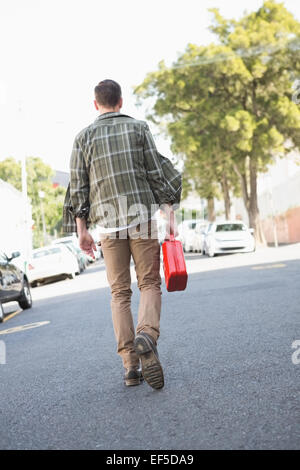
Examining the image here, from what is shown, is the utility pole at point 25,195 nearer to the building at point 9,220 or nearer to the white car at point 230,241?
the white car at point 230,241

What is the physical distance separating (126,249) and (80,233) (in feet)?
1.15

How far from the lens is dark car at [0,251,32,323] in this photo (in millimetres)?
11814

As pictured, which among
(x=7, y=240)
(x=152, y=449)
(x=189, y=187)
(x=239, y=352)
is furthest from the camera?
(x=7, y=240)

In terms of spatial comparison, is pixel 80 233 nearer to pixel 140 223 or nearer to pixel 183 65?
pixel 140 223

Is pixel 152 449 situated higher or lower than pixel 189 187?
lower

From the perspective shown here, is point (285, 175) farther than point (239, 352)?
Yes

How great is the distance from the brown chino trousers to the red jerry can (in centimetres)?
9

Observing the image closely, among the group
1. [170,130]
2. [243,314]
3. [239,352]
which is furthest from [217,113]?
[239,352]

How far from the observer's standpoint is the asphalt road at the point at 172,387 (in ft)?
11.6

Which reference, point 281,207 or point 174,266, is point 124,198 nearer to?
point 174,266

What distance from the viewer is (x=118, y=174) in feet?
15.6

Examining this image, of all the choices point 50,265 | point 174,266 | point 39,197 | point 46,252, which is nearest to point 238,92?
point 46,252

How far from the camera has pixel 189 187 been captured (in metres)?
43.2

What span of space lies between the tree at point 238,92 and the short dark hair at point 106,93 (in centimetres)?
2452
